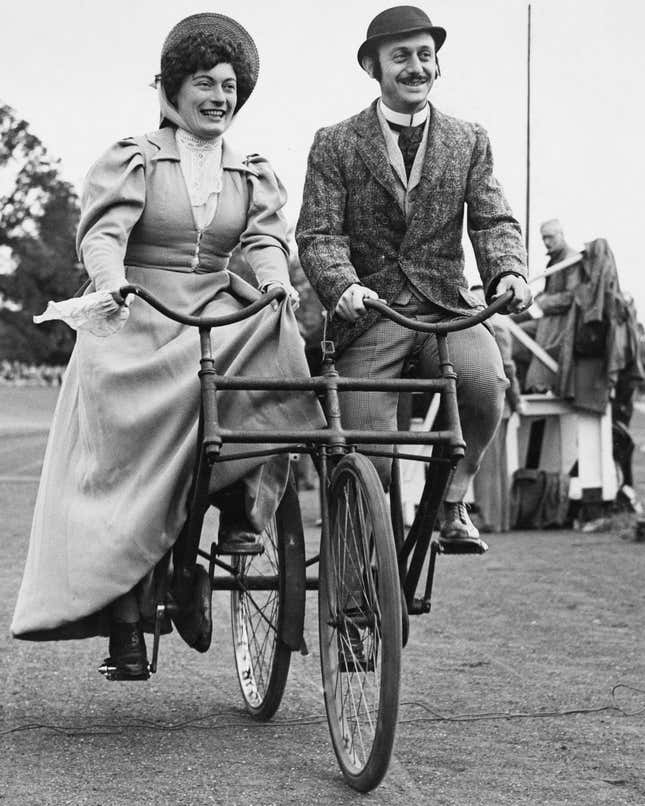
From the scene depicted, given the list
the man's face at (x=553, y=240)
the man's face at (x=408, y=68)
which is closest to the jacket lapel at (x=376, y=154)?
the man's face at (x=408, y=68)

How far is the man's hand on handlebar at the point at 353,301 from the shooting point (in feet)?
15.3

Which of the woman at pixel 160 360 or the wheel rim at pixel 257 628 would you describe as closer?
the woman at pixel 160 360

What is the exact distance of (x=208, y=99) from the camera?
4.89 meters

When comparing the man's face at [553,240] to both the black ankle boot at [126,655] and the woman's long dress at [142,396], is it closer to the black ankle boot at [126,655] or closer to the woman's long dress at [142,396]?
the woman's long dress at [142,396]

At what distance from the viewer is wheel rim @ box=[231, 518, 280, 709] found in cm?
525

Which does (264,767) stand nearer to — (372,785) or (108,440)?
(372,785)

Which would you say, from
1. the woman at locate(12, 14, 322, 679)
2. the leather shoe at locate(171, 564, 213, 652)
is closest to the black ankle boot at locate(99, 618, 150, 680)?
the woman at locate(12, 14, 322, 679)

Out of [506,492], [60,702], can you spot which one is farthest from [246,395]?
[506,492]

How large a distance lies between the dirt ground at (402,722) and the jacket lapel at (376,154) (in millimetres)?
1859

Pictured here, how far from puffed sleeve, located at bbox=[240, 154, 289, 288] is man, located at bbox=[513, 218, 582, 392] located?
343 inches

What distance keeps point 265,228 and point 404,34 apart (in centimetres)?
81

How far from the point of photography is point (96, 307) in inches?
175

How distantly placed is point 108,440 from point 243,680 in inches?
49.6

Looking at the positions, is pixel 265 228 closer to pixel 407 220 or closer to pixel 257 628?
pixel 407 220
